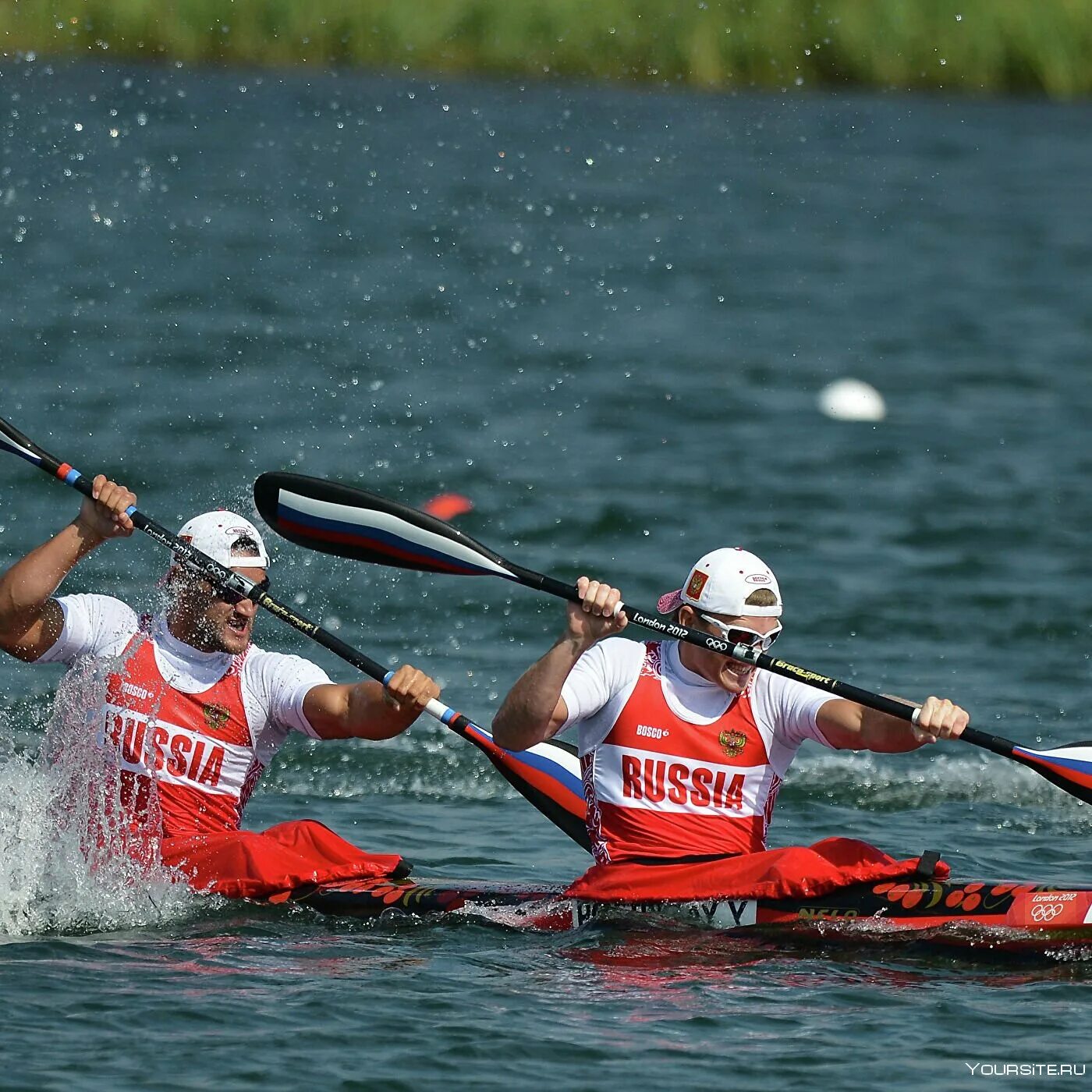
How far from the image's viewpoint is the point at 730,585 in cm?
773

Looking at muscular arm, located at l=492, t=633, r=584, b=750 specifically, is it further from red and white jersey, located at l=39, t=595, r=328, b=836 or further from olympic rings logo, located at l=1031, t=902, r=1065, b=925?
olympic rings logo, located at l=1031, t=902, r=1065, b=925

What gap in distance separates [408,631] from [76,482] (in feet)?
18.0

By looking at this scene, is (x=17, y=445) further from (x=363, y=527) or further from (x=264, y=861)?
(x=264, y=861)

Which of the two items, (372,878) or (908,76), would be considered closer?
(372,878)

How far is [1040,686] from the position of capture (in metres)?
12.8

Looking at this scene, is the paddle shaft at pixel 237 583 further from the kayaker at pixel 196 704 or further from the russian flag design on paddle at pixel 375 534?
the russian flag design on paddle at pixel 375 534

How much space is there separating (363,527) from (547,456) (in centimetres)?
967

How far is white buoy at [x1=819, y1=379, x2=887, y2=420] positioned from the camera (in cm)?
2036

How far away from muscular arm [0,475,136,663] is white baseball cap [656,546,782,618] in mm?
2117

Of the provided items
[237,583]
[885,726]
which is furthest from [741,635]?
[237,583]

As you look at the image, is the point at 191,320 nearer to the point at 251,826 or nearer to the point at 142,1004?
the point at 251,826

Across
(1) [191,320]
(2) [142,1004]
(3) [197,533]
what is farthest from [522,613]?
(1) [191,320]

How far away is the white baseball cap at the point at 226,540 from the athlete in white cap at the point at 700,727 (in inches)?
52.7

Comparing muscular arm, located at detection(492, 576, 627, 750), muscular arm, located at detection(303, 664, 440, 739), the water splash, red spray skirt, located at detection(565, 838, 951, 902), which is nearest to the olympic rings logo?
red spray skirt, located at detection(565, 838, 951, 902)
